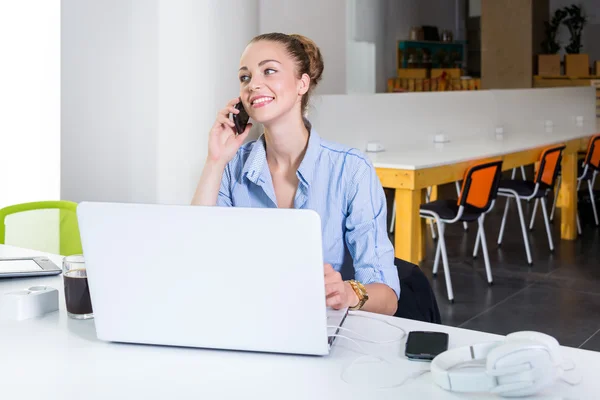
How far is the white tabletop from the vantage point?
459 centimetres

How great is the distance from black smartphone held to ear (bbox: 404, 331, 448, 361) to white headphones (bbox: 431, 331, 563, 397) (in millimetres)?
97

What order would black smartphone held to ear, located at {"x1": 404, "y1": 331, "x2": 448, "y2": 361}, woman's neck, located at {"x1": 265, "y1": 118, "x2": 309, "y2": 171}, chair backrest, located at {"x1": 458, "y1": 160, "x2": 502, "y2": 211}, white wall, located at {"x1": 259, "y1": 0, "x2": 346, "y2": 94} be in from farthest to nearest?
1. white wall, located at {"x1": 259, "y1": 0, "x2": 346, "y2": 94}
2. chair backrest, located at {"x1": 458, "y1": 160, "x2": 502, "y2": 211}
3. woman's neck, located at {"x1": 265, "y1": 118, "x2": 309, "y2": 171}
4. black smartphone held to ear, located at {"x1": 404, "y1": 331, "x2": 448, "y2": 361}

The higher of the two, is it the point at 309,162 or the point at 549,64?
the point at 549,64

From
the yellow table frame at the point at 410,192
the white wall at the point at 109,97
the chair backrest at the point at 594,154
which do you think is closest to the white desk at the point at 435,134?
the yellow table frame at the point at 410,192

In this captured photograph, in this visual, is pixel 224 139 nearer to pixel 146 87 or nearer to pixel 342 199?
pixel 342 199

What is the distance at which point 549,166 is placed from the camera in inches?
228

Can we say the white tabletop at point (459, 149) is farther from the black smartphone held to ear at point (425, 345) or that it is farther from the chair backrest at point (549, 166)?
the black smartphone held to ear at point (425, 345)

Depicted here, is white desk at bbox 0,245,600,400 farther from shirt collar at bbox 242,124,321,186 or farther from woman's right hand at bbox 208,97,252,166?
woman's right hand at bbox 208,97,252,166

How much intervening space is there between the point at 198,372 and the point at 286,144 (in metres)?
0.98

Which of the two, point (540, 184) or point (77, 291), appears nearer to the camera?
point (77, 291)

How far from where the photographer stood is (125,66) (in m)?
3.83

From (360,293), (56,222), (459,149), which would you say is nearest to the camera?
(360,293)

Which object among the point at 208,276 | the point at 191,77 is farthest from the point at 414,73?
the point at 208,276

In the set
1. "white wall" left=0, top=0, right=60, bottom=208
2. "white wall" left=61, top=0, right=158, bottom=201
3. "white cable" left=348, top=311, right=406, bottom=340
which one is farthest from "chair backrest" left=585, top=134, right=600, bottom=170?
"white cable" left=348, top=311, right=406, bottom=340
